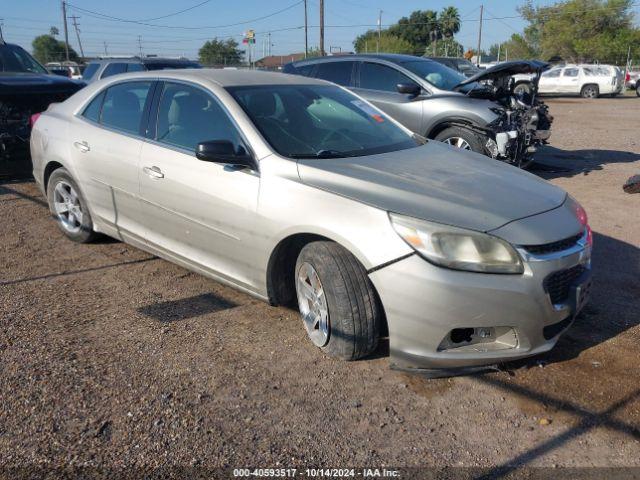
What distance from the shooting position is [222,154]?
11.9 ft

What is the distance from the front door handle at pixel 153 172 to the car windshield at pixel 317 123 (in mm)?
770

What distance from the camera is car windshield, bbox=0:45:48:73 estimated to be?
9.12 meters

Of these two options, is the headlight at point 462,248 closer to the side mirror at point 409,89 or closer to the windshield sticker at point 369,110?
the windshield sticker at point 369,110

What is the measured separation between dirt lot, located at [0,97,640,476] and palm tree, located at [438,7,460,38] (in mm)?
81424

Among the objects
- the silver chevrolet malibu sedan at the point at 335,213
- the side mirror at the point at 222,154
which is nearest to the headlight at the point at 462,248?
the silver chevrolet malibu sedan at the point at 335,213

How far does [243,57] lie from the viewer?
65000 mm

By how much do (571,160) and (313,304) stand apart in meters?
8.44

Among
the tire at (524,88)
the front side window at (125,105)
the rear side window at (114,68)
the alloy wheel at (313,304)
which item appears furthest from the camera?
the rear side window at (114,68)

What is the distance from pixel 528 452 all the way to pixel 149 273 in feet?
10.7

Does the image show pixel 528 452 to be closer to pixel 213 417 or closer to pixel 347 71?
pixel 213 417

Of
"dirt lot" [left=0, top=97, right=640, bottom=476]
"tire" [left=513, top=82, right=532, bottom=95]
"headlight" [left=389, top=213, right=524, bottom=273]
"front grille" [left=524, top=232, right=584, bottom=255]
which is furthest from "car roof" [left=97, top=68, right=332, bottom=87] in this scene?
"tire" [left=513, top=82, right=532, bottom=95]

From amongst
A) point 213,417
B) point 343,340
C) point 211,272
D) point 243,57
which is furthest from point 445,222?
point 243,57

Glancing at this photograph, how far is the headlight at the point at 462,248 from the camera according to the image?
2947 millimetres

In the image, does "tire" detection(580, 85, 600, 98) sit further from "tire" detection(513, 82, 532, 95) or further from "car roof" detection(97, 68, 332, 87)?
"car roof" detection(97, 68, 332, 87)
